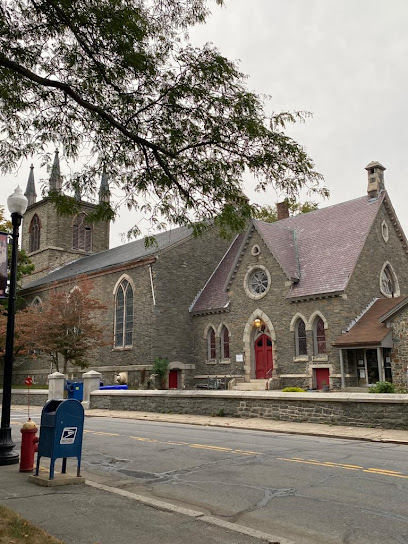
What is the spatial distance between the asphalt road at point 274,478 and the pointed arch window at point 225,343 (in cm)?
1737

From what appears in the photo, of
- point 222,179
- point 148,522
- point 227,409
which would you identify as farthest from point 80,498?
point 227,409

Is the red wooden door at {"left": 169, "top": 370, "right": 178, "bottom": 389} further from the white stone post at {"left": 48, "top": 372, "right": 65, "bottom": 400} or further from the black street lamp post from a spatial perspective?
the black street lamp post

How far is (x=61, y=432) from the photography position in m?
7.88

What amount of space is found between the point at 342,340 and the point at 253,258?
7.85 metres

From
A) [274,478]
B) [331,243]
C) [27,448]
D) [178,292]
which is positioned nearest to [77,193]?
[27,448]

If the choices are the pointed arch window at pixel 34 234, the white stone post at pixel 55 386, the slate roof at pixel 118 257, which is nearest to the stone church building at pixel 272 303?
the slate roof at pixel 118 257

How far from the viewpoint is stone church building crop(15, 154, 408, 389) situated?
2557 cm

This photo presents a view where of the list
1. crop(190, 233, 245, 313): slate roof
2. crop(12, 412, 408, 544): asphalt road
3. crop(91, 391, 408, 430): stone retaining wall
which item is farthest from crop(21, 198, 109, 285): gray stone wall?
crop(12, 412, 408, 544): asphalt road

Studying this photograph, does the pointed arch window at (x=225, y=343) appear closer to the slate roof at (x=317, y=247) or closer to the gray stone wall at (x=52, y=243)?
the slate roof at (x=317, y=247)

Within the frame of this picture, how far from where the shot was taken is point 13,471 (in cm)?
874

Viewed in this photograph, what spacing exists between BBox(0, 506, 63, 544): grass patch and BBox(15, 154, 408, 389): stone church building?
20.1 m

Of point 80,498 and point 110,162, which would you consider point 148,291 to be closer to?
point 110,162

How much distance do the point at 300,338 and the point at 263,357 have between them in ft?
9.62

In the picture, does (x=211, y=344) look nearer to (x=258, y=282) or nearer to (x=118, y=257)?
(x=258, y=282)
